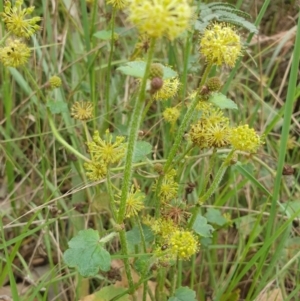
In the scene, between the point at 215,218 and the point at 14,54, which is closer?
the point at 14,54

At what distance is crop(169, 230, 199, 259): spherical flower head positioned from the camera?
1053 mm

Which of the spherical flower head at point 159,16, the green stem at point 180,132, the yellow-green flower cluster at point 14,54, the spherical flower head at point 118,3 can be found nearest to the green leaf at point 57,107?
the yellow-green flower cluster at point 14,54

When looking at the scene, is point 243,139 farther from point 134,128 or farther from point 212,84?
point 134,128

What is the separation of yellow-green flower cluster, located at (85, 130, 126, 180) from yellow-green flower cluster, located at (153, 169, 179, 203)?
0.13 m

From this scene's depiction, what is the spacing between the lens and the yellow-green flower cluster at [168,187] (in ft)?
3.99

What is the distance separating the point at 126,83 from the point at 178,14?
1145 millimetres

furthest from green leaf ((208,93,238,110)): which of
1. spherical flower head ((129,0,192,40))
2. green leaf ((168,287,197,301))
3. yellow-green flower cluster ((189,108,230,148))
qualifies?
green leaf ((168,287,197,301))

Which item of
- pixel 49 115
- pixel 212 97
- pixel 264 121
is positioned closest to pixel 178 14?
pixel 212 97

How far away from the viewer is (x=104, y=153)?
1.13 meters

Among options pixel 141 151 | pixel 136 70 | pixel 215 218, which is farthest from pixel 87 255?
pixel 215 218

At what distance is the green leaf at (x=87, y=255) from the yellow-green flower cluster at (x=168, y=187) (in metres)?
0.19

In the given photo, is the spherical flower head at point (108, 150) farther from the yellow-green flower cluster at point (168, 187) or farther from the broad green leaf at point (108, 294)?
the broad green leaf at point (108, 294)

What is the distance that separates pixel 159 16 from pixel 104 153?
15.6 inches

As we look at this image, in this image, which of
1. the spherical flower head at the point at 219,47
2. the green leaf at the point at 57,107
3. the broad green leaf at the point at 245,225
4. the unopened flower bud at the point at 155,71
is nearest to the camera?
the unopened flower bud at the point at 155,71
